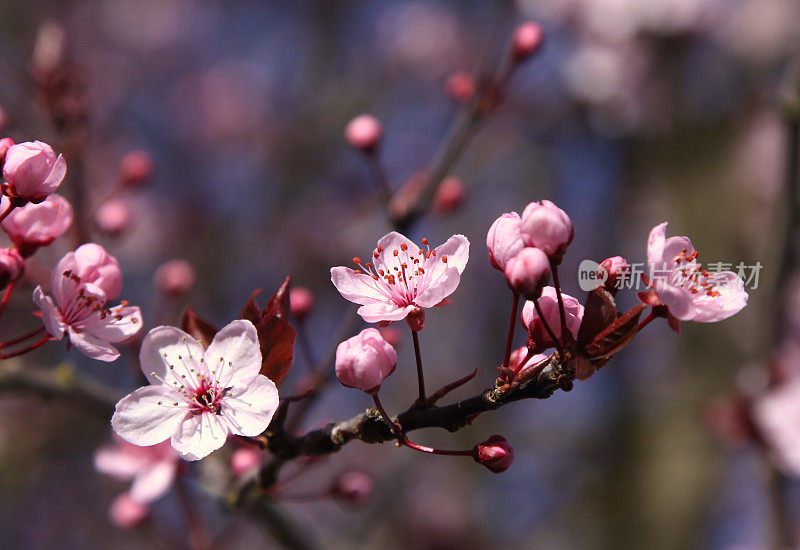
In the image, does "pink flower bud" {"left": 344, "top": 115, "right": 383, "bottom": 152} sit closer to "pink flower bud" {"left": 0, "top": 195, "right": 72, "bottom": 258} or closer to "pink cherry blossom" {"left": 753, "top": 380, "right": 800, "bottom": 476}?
"pink flower bud" {"left": 0, "top": 195, "right": 72, "bottom": 258}

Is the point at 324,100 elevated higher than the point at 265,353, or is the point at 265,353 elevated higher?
the point at 265,353

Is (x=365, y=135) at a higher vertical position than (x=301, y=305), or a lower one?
higher

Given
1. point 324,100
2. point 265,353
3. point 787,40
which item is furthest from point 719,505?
point 265,353

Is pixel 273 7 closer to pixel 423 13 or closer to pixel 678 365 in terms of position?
Result: pixel 423 13

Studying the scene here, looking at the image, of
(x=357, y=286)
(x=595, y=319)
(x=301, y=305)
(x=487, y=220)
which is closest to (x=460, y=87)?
(x=301, y=305)

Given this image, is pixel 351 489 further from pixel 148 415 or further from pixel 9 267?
pixel 9 267
